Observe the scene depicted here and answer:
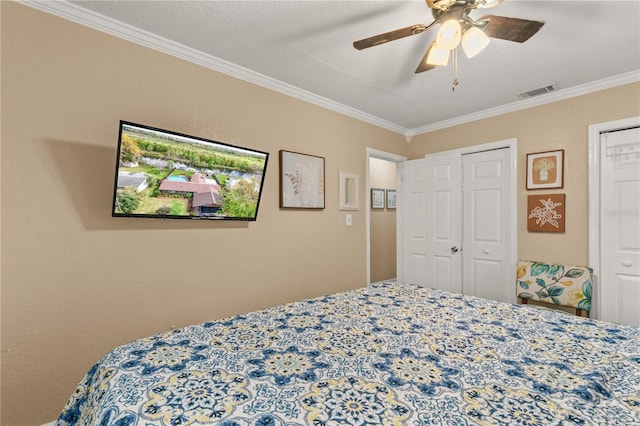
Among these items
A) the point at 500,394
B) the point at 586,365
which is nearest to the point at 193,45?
the point at 500,394

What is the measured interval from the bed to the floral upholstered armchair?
4.13 ft

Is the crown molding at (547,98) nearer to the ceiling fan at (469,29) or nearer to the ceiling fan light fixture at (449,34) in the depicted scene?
the ceiling fan at (469,29)

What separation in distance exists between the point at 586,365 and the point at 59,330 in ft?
8.38

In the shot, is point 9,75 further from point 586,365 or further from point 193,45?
point 586,365

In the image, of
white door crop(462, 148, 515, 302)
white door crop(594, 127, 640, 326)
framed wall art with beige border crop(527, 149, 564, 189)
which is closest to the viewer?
white door crop(594, 127, 640, 326)

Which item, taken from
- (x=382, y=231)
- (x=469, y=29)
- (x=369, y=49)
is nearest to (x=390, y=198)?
(x=382, y=231)

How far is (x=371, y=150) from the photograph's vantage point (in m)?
3.63

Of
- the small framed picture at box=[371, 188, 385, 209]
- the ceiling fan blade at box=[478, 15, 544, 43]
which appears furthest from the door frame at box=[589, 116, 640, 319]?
the small framed picture at box=[371, 188, 385, 209]

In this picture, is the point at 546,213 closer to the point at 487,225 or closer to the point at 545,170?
the point at 545,170

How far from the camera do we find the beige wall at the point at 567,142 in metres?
2.67

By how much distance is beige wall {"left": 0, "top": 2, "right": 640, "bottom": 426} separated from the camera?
1632mm

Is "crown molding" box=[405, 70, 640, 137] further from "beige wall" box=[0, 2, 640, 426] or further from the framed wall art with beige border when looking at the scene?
the framed wall art with beige border

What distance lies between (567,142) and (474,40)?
2.09m

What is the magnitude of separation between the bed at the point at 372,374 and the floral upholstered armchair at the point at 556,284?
49.6 inches
